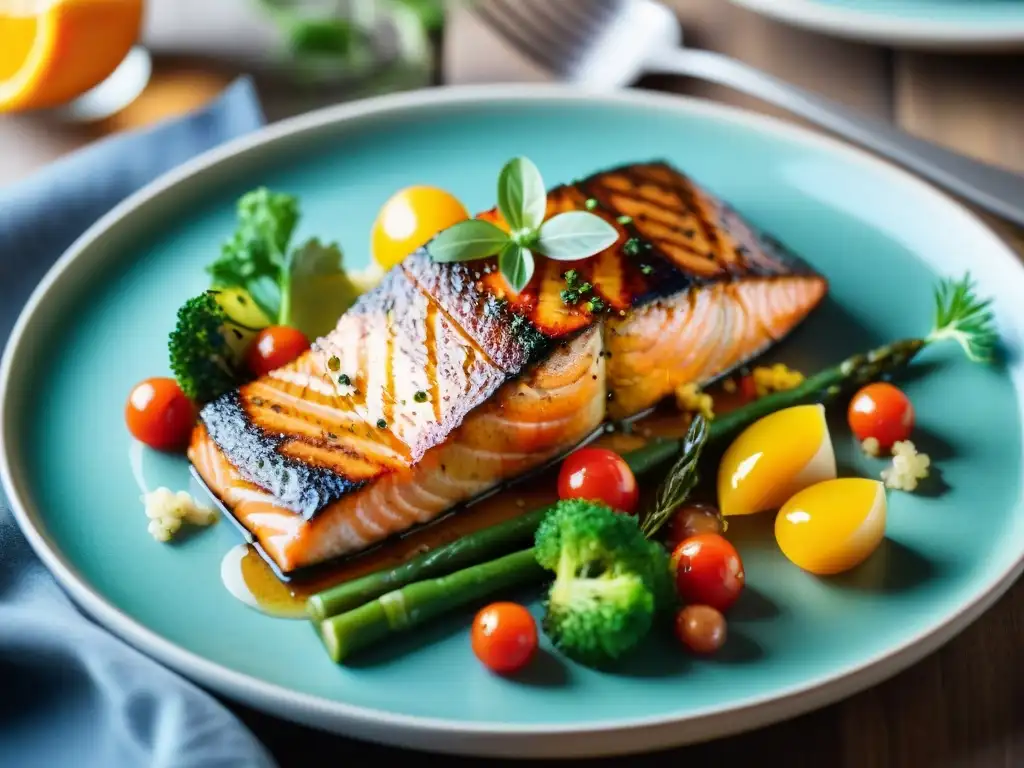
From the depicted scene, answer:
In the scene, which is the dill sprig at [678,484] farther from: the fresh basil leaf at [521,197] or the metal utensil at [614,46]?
the metal utensil at [614,46]

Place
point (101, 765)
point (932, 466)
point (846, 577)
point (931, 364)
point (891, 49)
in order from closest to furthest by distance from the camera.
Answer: point (101, 765)
point (846, 577)
point (932, 466)
point (931, 364)
point (891, 49)

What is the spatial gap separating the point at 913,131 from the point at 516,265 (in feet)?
9.81

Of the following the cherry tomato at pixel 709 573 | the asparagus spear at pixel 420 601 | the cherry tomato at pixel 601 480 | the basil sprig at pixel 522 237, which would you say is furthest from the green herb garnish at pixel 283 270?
the cherry tomato at pixel 709 573

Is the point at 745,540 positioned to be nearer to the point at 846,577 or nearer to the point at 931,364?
the point at 846,577

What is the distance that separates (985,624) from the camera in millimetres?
4141

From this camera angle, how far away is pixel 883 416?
4.57 meters

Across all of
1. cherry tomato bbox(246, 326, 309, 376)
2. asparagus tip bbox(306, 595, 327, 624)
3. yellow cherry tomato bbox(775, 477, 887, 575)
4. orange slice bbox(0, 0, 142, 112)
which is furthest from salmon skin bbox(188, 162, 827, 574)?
orange slice bbox(0, 0, 142, 112)

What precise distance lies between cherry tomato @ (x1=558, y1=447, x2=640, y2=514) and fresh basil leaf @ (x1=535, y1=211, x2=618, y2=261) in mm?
779

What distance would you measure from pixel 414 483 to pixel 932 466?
1.95 m

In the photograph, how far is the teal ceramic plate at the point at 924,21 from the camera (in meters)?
6.12

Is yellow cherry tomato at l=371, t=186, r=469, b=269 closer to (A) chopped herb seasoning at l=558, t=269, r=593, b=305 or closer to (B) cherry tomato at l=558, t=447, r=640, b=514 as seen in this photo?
(A) chopped herb seasoning at l=558, t=269, r=593, b=305

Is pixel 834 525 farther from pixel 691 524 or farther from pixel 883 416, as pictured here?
pixel 883 416

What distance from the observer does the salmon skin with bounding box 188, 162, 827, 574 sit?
4.23 metres

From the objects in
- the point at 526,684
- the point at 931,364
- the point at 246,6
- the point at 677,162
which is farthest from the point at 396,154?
the point at 526,684
